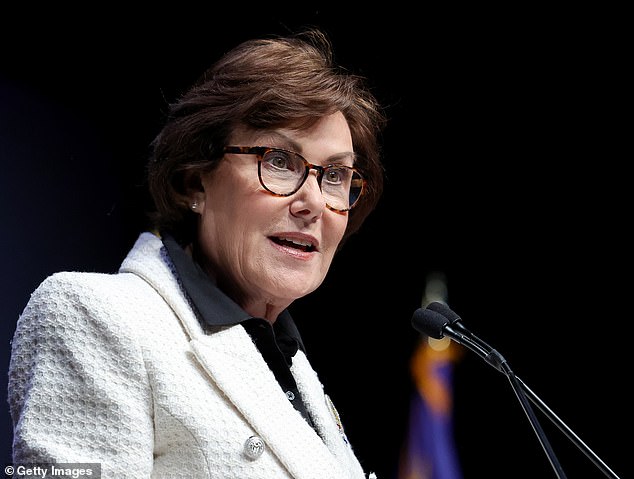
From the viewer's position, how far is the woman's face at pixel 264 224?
58.3 inches

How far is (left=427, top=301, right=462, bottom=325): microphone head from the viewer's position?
4.78 ft

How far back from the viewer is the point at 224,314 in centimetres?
138

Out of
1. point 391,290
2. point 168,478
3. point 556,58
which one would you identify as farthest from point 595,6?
point 168,478

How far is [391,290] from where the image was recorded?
10.4 ft

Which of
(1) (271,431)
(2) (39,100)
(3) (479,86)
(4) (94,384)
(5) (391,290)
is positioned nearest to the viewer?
(4) (94,384)

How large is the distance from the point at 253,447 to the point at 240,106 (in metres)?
0.72

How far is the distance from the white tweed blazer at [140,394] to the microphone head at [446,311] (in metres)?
0.39

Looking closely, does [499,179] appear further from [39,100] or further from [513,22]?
[39,100]

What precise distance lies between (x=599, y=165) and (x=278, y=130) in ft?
5.92

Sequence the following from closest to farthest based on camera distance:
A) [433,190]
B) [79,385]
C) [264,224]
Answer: [79,385] → [264,224] → [433,190]

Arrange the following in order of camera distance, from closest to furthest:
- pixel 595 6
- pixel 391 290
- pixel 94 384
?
pixel 94 384, pixel 595 6, pixel 391 290

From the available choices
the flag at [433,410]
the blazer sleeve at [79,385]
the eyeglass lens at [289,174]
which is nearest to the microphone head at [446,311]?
the eyeglass lens at [289,174]

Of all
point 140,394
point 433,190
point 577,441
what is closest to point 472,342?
point 577,441

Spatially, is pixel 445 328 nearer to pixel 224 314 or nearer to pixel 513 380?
pixel 513 380
